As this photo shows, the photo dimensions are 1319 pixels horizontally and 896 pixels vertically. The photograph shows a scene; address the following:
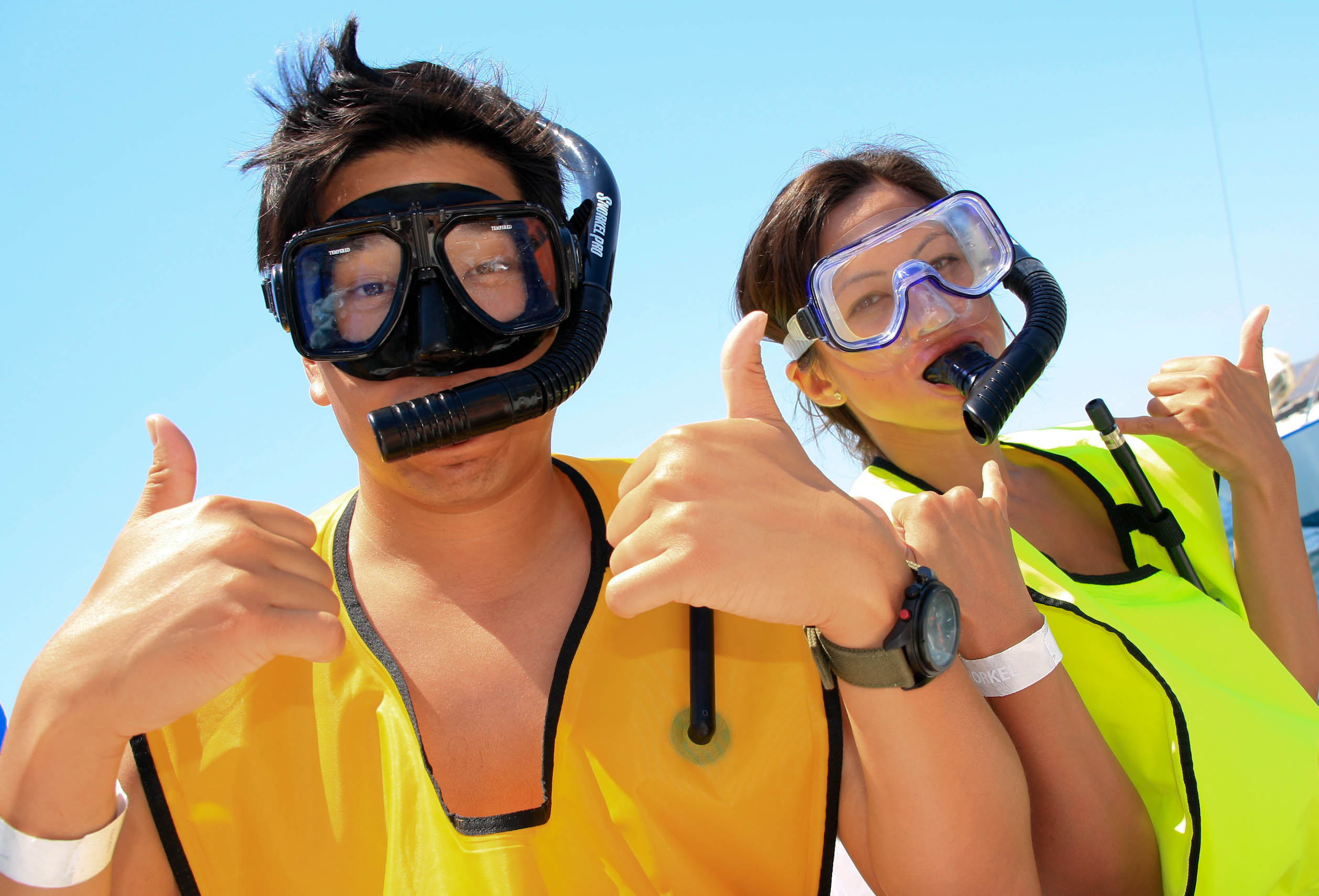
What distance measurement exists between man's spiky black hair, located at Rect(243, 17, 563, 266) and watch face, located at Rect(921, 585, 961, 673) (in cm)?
116

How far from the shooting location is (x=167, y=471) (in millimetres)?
1291

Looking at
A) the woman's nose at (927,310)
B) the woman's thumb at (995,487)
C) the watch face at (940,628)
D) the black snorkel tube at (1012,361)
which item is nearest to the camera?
the watch face at (940,628)

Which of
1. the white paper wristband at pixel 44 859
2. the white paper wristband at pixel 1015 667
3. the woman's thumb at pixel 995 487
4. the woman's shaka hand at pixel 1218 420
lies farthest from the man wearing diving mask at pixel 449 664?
the woman's shaka hand at pixel 1218 420

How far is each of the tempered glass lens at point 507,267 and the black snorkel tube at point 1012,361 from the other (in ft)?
2.77

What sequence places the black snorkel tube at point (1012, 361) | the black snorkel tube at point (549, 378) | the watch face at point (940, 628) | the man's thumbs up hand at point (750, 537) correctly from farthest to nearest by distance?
the black snorkel tube at point (1012, 361) → the black snorkel tube at point (549, 378) → the watch face at point (940, 628) → the man's thumbs up hand at point (750, 537)

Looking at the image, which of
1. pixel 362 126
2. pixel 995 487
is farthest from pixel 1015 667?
pixel 362 126

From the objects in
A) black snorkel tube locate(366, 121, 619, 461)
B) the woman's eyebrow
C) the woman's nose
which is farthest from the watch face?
the woman's eyebrow

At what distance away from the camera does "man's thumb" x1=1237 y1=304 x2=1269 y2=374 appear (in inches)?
90.4

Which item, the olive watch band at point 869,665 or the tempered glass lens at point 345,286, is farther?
the tempered glass lens at point 345,286

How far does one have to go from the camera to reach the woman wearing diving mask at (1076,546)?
1.48 m

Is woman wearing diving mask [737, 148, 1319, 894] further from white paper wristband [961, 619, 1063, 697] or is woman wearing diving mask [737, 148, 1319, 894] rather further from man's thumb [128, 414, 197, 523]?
man's thumb [128, 414, 197, 523]

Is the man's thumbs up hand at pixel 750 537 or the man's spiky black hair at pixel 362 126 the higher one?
the man's spiky black hair at pixel 362 126

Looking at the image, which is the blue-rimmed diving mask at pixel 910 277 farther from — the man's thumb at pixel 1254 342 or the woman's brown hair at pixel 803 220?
the man's thumb at pixel 1254 342

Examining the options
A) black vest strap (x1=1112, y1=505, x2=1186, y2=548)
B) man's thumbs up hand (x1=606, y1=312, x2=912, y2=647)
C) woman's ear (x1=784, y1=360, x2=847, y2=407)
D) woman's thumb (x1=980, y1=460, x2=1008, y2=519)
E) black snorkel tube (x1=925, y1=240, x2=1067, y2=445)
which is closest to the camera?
man's thumbs up hand (x1=606, y1=312, x2=912, y2=647)
